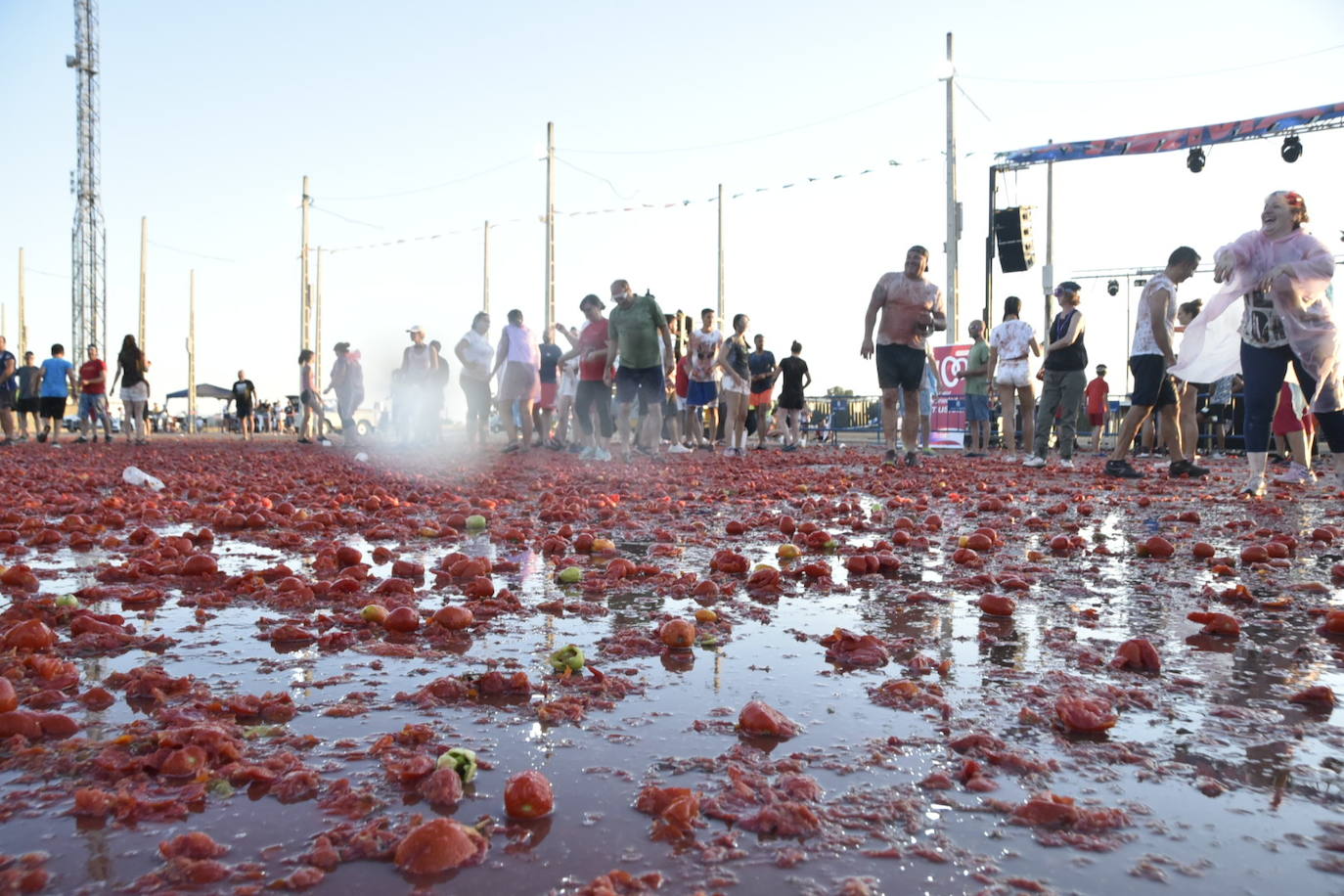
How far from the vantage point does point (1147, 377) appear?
9.61 meters

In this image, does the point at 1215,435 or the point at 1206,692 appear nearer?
the point at 1206,692

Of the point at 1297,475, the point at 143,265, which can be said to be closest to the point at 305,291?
the point at 143,265

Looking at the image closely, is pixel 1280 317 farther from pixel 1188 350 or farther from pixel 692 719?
pixel 692 719

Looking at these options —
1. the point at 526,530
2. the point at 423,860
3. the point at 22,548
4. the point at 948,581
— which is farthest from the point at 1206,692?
the point at 22,548

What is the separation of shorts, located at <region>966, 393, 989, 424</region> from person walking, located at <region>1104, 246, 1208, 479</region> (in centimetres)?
571

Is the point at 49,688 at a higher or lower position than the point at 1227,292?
lower

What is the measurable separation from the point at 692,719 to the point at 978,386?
14.1 metres

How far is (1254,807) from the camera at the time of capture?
175cm

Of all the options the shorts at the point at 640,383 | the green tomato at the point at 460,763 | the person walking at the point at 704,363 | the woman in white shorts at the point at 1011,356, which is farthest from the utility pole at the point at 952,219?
the green tomato at the point at 460,763

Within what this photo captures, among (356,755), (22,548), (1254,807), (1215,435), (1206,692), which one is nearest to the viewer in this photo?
(1254,807)

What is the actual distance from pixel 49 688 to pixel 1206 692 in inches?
113

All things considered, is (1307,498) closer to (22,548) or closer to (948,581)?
(948,581)

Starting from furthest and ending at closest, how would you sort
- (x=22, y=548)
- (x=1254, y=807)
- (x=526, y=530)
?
(x=526, y=530) → (x=22, y=548) → (x=1254, y=807)

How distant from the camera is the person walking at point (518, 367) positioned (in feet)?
46.0
